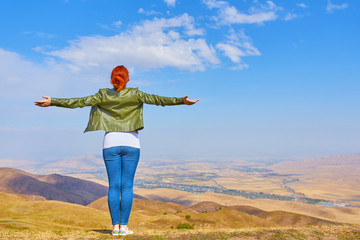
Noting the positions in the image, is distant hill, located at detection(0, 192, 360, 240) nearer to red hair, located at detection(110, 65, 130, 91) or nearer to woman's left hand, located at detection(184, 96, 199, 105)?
woman's left hand, located at detection(184, 96, 199, 105)

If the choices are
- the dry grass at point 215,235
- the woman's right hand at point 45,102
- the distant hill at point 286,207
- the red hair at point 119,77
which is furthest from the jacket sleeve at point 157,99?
the distant hill at point 286,207

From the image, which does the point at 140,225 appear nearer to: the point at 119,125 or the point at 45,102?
the point at 119,125

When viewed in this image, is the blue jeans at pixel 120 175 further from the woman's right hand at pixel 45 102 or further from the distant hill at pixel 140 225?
the woman's right hand at pixel 45 102

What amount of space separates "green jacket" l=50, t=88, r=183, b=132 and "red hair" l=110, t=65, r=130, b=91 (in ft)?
0.54

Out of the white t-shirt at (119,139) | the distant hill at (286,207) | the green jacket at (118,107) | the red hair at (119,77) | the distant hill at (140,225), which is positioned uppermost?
the red hair at (119,77)

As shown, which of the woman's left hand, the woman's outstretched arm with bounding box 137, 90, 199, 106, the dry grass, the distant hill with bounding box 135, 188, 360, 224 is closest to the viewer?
the woman's left hand

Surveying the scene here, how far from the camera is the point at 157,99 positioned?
9.42 m

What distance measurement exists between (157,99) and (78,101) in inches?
89.0

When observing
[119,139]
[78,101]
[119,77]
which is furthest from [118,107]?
[78,101]

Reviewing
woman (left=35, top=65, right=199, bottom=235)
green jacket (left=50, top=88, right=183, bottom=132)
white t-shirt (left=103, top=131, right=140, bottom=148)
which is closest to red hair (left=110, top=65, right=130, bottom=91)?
woman (left=35, top=65, right=199, bottom=235)

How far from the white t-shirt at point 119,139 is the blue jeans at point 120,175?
11cm

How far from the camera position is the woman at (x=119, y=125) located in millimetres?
9039

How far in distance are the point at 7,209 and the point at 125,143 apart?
4903cm

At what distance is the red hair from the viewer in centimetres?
930
